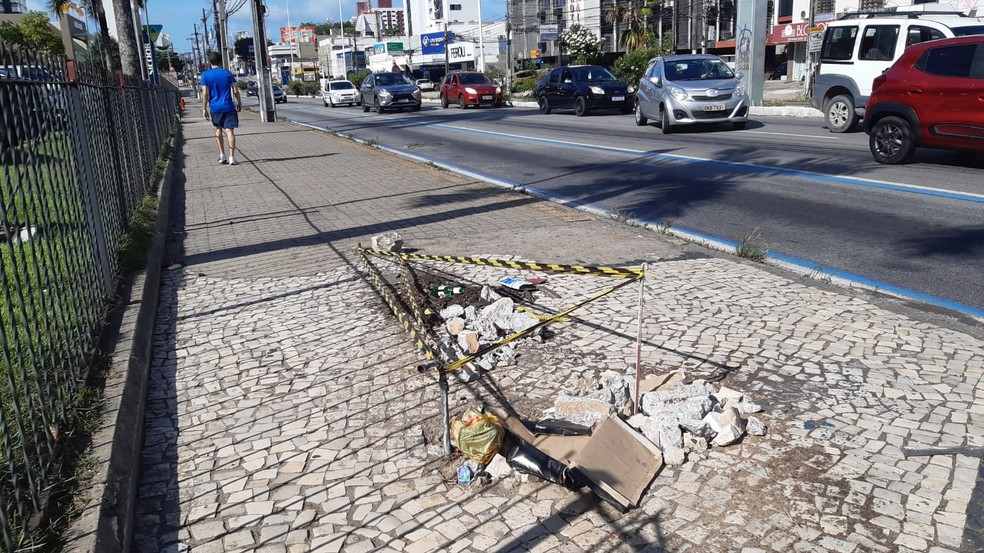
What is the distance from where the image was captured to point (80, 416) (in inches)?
150

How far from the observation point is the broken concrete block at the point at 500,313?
5.25 meters

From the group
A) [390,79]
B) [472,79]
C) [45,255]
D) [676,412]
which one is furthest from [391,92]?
[676,412]

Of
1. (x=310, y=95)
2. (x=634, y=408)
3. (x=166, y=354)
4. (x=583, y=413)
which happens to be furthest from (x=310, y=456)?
(x=310, y=95)

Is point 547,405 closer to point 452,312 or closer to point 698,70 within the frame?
point 452,312

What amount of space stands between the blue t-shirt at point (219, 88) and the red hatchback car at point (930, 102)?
1060 centimetres

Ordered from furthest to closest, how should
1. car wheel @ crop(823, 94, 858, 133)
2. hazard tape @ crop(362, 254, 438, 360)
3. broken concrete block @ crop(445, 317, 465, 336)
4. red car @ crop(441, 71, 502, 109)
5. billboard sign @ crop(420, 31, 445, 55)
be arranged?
billboard sign @ crop(420, 31, 445, 55)
red car @ crop(441, 71, 502, 109)
car wheel @ crop(823, 94, 858, 133)
broken concrete block @ crop(445, 317, 465, 336)
hazard tape @ crop(362, 254, 438, 360)

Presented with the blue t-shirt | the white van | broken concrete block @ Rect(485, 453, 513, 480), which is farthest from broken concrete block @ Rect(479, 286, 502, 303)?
the white van

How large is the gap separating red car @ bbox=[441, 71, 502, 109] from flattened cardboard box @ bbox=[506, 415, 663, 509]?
31.9 meters

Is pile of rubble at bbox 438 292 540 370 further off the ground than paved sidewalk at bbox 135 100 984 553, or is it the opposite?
pile of rubble at bbox 438 292 540 370

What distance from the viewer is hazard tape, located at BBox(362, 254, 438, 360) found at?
432 cm

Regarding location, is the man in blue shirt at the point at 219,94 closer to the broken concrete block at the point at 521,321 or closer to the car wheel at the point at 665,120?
the car wheel at the point at 665,120

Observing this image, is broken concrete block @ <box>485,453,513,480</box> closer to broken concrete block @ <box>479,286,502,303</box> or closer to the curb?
the curb

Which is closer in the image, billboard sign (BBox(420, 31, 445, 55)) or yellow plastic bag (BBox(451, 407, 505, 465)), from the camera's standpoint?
yellow plastic bag (BBox(451, 407, 505, 465))

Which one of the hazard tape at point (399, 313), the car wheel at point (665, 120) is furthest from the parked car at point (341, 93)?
the hazard tape at point (399, 313)
